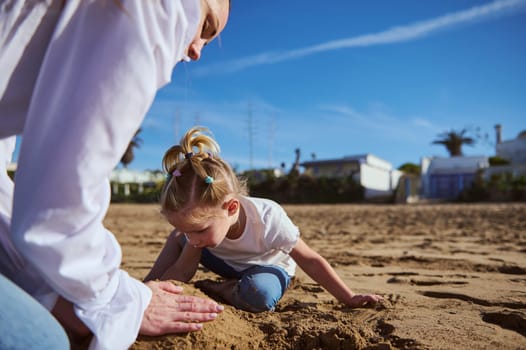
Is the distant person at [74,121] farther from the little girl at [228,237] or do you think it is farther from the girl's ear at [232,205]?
the girl's ear at [232,205]

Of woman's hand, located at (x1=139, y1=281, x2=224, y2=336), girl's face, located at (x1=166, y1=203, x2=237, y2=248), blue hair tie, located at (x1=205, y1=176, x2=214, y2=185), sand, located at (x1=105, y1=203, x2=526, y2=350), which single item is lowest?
sand, located at (x1=105, y1=203, x2=526, y2=350)

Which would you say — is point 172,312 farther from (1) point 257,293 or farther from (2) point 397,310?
(2) point 397,310

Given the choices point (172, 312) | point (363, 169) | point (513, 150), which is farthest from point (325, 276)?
point (513, 150)

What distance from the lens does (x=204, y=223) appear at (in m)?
1.99

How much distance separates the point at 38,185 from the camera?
0.86 metres

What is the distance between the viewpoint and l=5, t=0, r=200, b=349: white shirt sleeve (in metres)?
0.86

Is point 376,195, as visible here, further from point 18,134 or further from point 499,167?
point 18,134

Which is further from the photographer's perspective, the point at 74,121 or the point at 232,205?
the point at 232,205

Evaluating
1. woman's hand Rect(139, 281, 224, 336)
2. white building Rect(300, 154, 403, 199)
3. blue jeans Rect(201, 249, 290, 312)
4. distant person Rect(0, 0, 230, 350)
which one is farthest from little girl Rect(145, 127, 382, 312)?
white building Rect(300, 154, 403, 199)

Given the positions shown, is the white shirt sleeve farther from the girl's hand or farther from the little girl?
the girl's hand

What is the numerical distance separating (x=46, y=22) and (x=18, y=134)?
333mm

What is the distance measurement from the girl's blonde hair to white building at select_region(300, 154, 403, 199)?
79.5ft

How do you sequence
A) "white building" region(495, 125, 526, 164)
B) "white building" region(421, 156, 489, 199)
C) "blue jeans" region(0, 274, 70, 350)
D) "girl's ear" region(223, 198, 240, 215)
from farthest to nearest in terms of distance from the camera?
"white building" region(495, 125, 526, 164), "white building" region(421, 156, 489, 199), "girl's ear" region(223, 198, 240, 215), "blue jeans" region(0, 274, 70, 350)

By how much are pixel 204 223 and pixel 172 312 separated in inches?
26.1
